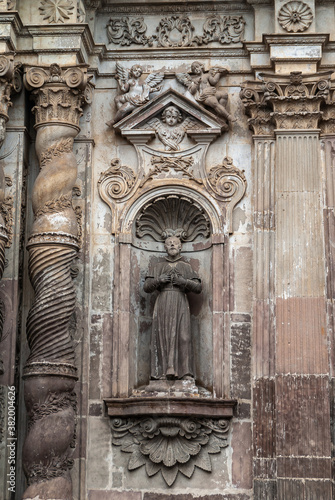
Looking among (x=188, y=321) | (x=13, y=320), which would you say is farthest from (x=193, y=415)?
(x=13, y=320)

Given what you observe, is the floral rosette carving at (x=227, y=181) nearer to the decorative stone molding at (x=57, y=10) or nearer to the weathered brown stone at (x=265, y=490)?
the decorative stone molding at (x=57, y=10)

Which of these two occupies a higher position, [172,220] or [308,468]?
[172,220]

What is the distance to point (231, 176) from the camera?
12.9 metres

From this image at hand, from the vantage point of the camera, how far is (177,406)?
12.0m

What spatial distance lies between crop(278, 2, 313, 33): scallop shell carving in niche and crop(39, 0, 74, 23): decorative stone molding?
2524 millimetres

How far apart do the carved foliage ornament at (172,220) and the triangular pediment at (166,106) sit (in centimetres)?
93

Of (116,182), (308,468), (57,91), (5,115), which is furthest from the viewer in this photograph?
(116,182)

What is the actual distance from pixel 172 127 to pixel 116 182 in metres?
0.96

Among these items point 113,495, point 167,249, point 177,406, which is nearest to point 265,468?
point 177,406

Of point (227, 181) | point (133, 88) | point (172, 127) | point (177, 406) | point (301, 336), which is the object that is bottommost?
point (177, 406)

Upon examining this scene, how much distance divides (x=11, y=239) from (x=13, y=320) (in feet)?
3.11

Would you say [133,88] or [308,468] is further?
[133,88]

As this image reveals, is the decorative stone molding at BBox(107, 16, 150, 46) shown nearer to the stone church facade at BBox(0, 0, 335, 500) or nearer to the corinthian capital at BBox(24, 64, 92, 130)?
the stone church facade at BBox(0, 0, 335, 500)

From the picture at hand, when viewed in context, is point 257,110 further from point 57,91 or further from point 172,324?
point 172,324
